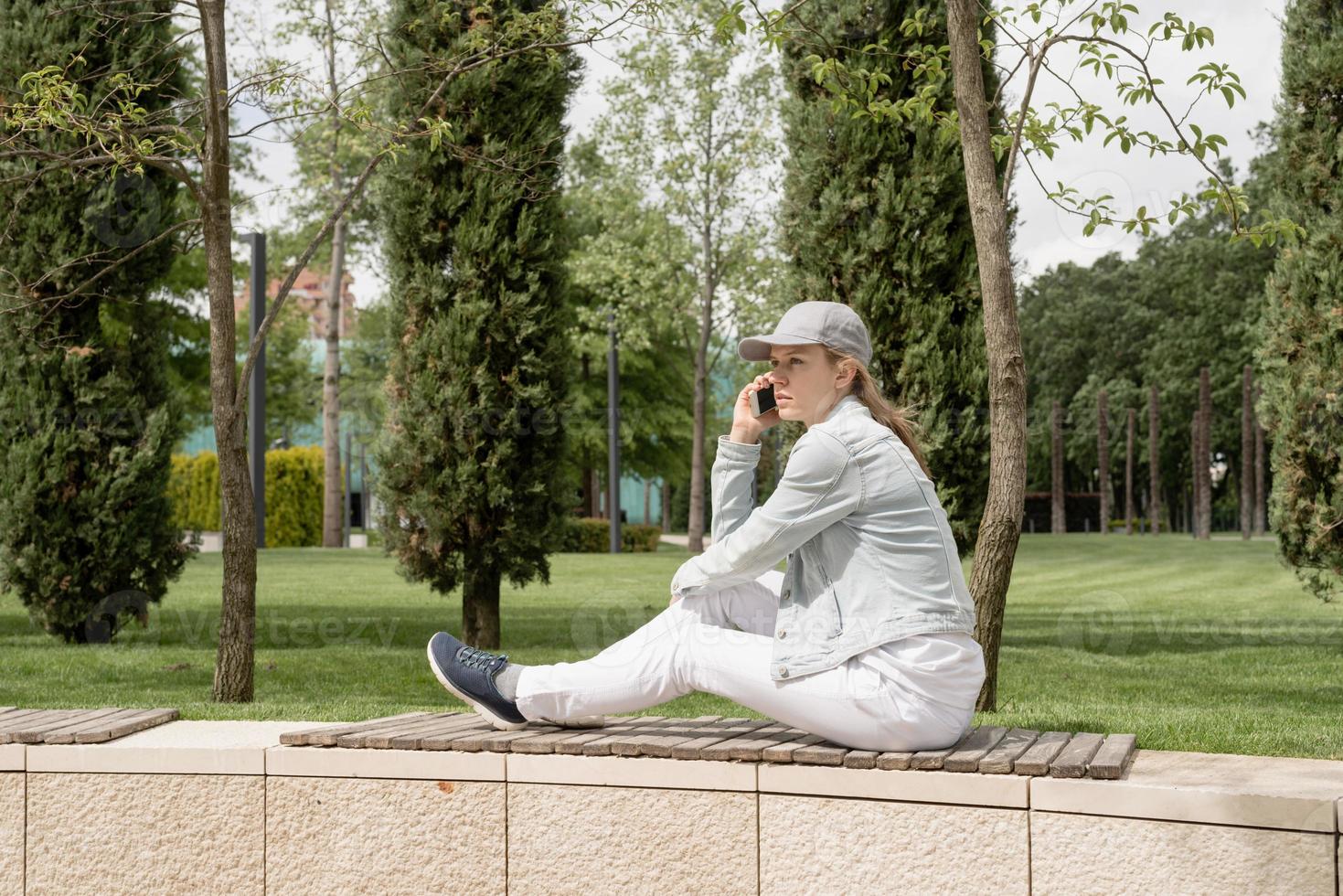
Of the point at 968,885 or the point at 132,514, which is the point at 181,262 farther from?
the point at 968,885

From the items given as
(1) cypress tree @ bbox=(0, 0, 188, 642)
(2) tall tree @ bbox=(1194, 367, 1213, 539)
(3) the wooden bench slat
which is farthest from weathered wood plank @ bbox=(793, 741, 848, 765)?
(2) tall tree @ bbox=(1194, 367, 1213, 539)

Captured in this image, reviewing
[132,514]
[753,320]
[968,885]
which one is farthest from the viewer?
[753,320]

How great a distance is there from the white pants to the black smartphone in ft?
1.90

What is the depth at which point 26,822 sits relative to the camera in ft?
16.0

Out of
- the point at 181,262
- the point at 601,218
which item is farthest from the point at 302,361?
the point at 181,262

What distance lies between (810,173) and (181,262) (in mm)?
18132

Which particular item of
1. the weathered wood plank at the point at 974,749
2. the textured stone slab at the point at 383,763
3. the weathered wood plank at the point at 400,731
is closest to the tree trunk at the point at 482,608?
the weathered wood plank at the point at 400,731

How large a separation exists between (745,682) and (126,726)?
245 cm

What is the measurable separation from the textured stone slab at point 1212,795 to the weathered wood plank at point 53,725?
3.50 metres

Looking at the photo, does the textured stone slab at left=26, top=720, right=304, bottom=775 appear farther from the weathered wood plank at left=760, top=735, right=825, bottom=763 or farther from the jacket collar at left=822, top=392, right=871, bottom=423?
the jacket collar at left=822, top=392, right=871, bottom=423

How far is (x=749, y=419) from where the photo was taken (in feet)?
16.0

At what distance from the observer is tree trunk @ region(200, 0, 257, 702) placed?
8.02 meters

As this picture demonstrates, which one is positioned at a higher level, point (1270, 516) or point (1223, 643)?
point (1270, 516)

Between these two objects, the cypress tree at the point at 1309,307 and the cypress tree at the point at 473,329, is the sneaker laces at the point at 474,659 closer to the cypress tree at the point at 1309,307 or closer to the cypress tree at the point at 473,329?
the cypress tree at the point at 473,329
